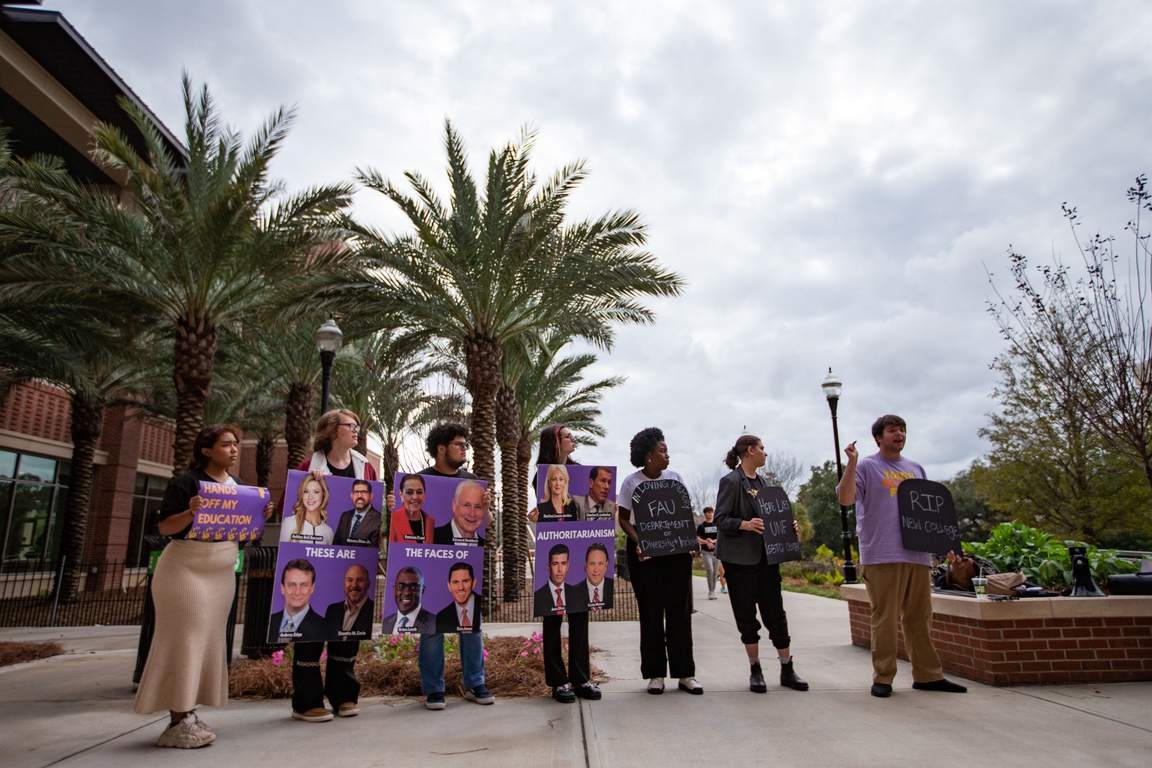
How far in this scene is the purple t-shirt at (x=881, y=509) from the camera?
16.4 feet

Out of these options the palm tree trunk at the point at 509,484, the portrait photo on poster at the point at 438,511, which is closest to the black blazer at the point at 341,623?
the portrait photo on poster at the point at 438,511

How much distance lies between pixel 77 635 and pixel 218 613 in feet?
34.4

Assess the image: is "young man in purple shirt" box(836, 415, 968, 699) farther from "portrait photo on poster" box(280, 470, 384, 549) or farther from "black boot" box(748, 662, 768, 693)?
"portrait photo on poster" box(280, 470, 384, 549)

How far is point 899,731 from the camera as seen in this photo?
3906 millimetres

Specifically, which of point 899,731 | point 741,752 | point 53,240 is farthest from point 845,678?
point 53,240

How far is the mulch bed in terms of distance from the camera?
5191 millimetres

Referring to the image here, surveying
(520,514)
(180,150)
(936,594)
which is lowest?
(936,594)

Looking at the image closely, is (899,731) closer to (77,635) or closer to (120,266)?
(120,266)

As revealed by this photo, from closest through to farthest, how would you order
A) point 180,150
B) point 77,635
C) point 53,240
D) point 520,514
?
point 53,240
point 77,635
point 520,514
point 180,150

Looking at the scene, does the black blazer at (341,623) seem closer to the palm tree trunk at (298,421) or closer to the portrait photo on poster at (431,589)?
the portrait photo on poster at (431,589)

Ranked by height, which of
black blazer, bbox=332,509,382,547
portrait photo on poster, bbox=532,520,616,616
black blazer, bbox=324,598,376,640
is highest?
black blazer, bbox=332,509,382,547

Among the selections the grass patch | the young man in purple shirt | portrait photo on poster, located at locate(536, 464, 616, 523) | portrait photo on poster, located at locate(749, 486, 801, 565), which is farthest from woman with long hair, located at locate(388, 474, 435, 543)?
the grass patch

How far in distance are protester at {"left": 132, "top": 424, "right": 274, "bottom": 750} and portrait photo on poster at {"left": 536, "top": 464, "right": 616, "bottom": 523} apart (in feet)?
6.84

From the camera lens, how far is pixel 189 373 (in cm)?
1177
